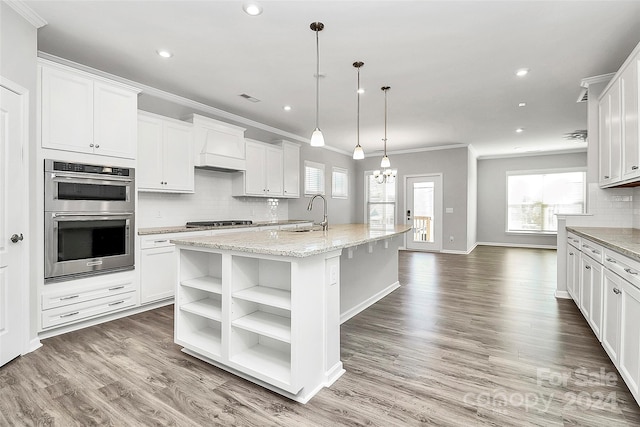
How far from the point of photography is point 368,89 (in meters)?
4.16

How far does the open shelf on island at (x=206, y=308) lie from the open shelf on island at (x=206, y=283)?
170 millimetres

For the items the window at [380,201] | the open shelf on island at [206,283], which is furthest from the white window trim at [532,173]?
the open shelf on island at [206,283]

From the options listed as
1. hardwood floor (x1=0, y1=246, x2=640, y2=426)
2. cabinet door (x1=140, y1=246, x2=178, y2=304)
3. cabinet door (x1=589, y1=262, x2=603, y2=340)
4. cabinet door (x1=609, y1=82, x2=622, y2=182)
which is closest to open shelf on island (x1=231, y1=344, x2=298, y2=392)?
hardwood floor (x1=0, y1=246, x2=640, y2=426)

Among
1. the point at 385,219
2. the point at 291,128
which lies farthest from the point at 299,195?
the point at 385,219

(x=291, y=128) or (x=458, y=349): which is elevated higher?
(x=291, y=128)

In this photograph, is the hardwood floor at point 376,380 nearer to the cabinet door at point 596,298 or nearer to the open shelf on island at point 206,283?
the cabinet door at point 596,298

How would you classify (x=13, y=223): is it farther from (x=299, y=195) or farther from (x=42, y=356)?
(x=299, y=195)

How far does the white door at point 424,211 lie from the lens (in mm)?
8188

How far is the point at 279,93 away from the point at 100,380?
3.60 meters

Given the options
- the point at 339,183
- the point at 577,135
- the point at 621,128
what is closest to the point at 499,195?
the point at 577,135

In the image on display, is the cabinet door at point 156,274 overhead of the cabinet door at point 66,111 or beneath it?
beneath

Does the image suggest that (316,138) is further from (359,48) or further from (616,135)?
(616,135)

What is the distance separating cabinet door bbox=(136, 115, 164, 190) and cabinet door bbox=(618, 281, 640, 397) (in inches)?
172

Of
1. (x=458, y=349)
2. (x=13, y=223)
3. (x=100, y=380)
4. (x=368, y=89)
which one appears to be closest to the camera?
(x=100, y=380)
